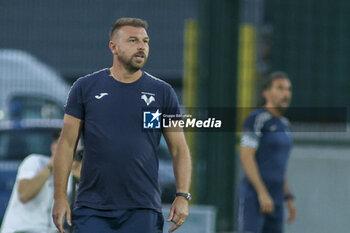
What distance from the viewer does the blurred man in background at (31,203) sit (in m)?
5.80

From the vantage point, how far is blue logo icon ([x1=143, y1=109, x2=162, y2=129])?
4.39 meters

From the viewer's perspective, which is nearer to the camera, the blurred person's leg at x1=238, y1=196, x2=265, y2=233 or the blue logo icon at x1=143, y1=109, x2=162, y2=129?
the blue logo icon at x1=143, y1=109, x2=162, y2=129

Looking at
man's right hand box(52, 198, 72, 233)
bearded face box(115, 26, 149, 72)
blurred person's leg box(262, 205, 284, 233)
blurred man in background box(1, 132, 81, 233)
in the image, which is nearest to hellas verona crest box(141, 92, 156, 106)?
bearded face box(115, 26, 149, 72)

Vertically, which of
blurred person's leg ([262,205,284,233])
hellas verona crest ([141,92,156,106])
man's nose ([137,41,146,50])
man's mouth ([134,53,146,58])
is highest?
man's nose ([137,41,146,50])

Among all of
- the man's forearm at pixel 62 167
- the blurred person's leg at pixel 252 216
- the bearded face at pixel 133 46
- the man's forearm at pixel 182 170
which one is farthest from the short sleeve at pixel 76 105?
the blurred person's leg at pixel 252 216

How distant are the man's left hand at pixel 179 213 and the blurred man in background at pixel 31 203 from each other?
5.51 feet

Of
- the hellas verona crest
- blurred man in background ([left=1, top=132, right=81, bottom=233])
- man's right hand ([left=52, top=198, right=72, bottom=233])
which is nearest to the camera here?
man's right hand ([left=52, top=198, right=72, bottom=233])

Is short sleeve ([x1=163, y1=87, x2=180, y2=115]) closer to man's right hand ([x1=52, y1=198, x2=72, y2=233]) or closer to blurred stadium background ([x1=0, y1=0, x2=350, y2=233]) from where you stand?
man's right hand ([x1=52, y1=198, x2=72, y2=233])

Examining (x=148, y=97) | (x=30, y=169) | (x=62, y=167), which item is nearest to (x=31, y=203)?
(x=30, y=169)

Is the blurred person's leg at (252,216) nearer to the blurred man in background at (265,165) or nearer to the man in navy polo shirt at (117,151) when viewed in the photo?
the blurred man in background at (265,165)

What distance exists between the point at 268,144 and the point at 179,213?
258 cm

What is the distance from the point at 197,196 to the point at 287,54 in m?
1.85

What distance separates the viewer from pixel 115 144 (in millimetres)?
4383

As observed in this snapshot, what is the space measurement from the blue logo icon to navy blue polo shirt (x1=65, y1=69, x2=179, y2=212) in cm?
2
